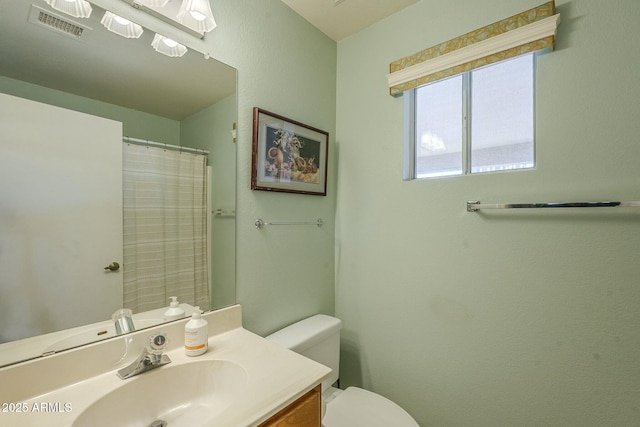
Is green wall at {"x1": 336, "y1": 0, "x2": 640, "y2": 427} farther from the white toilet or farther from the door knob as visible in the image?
the door knob

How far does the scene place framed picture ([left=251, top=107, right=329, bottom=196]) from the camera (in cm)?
126

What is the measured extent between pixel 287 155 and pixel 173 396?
1.08 metres

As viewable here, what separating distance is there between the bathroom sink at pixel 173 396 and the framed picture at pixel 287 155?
2.43 ft

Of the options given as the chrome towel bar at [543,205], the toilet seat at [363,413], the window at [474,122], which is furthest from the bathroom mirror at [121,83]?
the chrome towel bar at [543,205]

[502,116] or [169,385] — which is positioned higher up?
[502,116]

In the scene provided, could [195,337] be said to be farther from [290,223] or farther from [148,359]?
[290,223]

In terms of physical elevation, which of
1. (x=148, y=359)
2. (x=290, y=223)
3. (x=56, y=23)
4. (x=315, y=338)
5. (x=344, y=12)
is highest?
(x=344, y=12)

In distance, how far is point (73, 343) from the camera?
2.61 ft

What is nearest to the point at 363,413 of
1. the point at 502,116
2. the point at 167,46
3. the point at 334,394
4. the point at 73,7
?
the point at 334,394

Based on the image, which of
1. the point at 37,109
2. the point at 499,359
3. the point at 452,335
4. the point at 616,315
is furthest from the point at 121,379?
the point at 616,315

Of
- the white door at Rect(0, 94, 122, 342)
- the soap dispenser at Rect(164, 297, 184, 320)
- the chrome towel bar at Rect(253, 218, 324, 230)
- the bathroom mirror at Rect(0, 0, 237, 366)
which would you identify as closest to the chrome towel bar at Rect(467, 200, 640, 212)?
the chrome towel bar at Rect(253, 218, 324, 230)

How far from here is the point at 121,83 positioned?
898 millimetres

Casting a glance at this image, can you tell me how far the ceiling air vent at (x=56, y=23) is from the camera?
0.77 meters

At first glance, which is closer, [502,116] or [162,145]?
[162,145]
